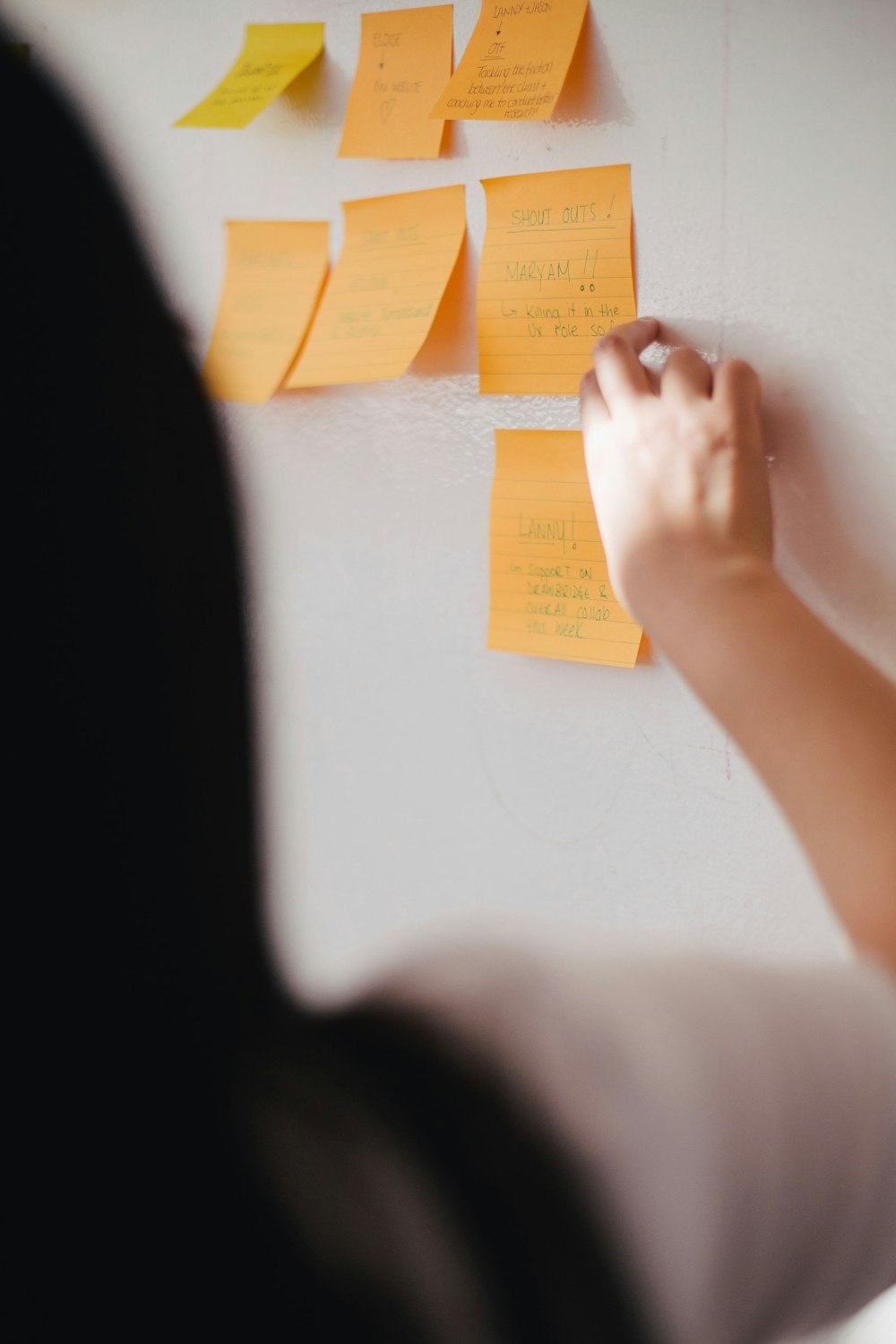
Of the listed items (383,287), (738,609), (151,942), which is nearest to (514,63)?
(383,287)

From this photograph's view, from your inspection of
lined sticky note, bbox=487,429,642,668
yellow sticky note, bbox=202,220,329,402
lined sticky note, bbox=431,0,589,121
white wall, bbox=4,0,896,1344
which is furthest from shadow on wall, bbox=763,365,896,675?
yellow sticky note, bbox=202,220,329,402

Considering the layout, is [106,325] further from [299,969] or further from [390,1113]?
[299,969]

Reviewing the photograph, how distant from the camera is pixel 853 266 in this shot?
67 centimetres

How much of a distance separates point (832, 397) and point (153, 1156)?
55 centimetres

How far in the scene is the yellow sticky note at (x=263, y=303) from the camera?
0.92 m

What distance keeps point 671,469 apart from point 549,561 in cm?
16

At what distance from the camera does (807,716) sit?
20.9 inches

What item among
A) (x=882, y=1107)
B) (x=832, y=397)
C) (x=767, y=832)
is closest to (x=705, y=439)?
(x=832, y=397)

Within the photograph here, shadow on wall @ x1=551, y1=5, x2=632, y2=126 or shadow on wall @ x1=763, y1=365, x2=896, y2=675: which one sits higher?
shadow on wall @ x1=551, y1=5, x2=632, y2=126

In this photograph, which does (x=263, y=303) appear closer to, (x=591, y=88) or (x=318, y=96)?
(x=318, y=96)

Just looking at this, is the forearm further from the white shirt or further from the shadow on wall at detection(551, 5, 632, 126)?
the shadow on wall at detection(551, 5, 632, 126)

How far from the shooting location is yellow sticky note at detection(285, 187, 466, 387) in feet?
2.74

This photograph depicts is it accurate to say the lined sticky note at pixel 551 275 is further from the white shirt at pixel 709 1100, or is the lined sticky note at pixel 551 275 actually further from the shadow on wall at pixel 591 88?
the white shirt at pixel 709 1100

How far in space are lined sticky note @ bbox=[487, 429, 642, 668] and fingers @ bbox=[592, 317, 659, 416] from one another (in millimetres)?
74
